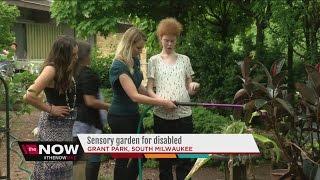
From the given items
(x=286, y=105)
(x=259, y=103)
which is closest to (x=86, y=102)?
(x=259, y=103)

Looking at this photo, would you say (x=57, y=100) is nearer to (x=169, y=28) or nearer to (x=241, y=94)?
(x=169, y=28)

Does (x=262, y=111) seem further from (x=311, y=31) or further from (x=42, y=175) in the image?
(x=311, y=31)

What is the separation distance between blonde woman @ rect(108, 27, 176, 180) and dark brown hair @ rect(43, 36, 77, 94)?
0.52m

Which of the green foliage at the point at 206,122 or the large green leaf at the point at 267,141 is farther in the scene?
the green foliage at the point at 206,122

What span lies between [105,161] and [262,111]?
3806 millimetres

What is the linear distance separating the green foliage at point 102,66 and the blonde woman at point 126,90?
9528mm

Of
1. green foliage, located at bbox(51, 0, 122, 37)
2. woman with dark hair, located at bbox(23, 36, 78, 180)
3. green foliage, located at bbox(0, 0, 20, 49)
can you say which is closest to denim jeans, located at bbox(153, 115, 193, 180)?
woman with dark hair, located at bbox(23, 36, 78, 180)

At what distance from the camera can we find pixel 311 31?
8.49 m

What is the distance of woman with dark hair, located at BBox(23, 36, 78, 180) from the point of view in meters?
4.34

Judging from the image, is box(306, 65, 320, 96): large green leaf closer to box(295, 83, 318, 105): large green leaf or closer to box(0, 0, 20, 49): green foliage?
box(295, 83, 318, 105): large green leaf

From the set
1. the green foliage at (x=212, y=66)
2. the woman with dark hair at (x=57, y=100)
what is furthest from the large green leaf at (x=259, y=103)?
the green foliage at (x=212, y=66)

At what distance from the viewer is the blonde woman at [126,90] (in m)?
4.77

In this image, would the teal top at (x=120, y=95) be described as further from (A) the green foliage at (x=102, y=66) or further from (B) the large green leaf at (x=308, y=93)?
(A) the green foliage at (x=102, y=66)

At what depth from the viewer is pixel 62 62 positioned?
4391 mm
